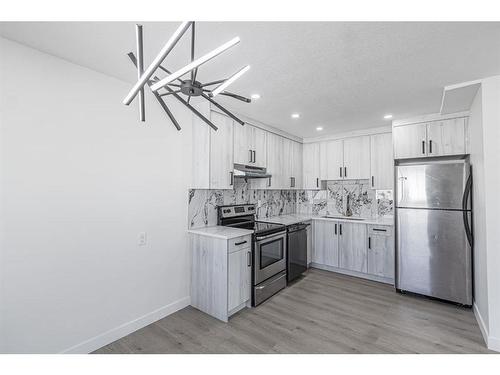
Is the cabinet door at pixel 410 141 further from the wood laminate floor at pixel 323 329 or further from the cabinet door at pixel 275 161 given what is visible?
the wood laminate floor at pixel 323 329

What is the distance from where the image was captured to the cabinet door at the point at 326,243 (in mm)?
4160

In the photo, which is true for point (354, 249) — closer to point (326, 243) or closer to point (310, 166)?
point (326, 243)

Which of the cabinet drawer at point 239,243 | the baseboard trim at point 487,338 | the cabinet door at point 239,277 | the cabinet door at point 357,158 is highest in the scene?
the cabinet door at point 357,158

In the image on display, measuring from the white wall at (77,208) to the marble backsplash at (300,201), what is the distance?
1.59 feet

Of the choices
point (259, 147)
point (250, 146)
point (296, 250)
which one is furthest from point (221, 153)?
point (296, 250)

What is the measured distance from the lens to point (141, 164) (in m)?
2.54

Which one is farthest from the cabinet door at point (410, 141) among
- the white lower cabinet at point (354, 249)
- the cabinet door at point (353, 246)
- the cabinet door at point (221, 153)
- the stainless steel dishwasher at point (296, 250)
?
the cabinet door at point (221, 153)

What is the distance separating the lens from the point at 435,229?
10.1 ft

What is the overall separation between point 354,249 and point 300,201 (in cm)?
160
